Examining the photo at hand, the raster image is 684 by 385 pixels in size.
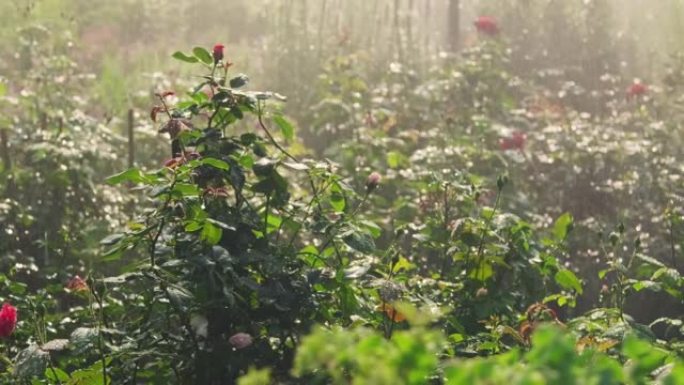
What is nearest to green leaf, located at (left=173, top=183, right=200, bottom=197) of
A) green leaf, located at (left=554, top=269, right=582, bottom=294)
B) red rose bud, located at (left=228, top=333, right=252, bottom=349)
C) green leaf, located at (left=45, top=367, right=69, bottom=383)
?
red rose bud, located at (left=228, top=333, right=252, bottom=349)

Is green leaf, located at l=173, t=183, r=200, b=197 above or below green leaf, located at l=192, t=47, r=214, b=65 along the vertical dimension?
below

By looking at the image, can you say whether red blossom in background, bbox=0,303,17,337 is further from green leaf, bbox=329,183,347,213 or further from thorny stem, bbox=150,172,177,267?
green leaf, bbox=329,183,347,213

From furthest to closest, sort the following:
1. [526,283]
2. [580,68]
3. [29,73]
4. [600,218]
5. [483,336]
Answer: [580,68], [29,73], [600,218], [526,283], [483,336]

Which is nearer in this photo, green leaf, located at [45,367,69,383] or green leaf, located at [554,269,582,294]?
green leaf, located at [45,367,69,383]

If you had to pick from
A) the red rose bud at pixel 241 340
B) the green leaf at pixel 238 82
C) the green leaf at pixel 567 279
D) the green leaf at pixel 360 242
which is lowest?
the green leaf at pixel 567 279

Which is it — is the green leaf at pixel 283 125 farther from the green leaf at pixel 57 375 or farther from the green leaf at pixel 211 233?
the green leaf at pixel 57 375

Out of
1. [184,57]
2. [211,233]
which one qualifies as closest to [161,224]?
[211,233]

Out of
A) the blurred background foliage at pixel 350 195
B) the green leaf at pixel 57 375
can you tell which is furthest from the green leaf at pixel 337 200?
the green leaf at pixel 57 375

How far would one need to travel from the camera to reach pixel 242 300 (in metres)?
2.45

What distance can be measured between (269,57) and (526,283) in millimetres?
4647

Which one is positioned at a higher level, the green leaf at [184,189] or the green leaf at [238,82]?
the green leaf at [238,82]

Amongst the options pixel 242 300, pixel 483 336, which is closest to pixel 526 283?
pixel 483 336

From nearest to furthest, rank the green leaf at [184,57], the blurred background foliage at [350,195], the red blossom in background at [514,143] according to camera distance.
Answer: the blurred background foliage at [350,195] < the green leaf at [184,57] < the red blossom in background at [514,143]

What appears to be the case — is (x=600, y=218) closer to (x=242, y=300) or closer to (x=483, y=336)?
(x=483, y=336)
